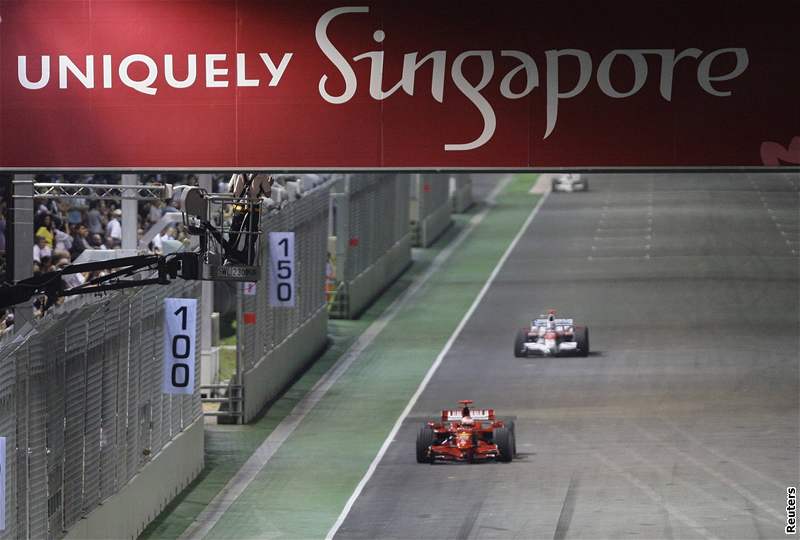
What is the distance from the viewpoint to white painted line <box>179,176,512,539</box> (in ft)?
105

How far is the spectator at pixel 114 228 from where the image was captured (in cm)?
4212

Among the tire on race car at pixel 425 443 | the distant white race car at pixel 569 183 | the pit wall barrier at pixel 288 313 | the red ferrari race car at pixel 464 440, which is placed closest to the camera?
the red ferrari race car at pixel 464 440

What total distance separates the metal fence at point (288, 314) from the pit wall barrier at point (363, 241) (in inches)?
152

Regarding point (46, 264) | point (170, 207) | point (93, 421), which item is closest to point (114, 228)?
point (170, 207)

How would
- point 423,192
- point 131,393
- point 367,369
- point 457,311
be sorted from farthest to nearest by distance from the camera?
point 423,192, point 457,311, point 367,369, point 131,393

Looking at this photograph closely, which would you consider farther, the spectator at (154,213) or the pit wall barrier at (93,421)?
the spectator at (154,213)

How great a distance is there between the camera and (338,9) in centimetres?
2094

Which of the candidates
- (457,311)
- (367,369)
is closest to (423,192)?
(457,311)

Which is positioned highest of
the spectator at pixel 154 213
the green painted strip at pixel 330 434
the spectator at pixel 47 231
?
the spectator at pixel 154 213

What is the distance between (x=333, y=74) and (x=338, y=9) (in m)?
0.74

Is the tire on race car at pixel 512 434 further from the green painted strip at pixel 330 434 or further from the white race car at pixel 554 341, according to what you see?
the white race car at pixel 554 341

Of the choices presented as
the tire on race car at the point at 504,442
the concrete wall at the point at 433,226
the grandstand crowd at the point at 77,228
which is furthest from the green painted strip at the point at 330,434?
the concrete wall at the point at 433,226

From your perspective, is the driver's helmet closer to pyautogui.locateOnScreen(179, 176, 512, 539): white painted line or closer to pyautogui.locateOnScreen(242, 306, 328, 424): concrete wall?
pyautogui.locateOnScreen(179, 176, 512, 539): white painted line

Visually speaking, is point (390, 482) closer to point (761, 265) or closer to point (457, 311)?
point (457, 311)
